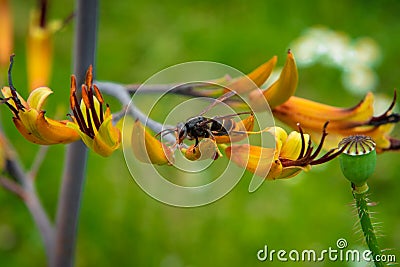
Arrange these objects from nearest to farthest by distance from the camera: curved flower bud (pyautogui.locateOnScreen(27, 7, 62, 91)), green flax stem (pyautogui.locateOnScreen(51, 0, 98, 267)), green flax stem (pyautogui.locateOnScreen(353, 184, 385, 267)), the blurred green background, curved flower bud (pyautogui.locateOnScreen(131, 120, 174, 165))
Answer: green flax stem (pyautogui.locateOnScreen(353, 184, 385, 267))
curved flower bud (pyautogui.locateOnScreen(131, 120, 174, 165))
green flax stem (pyautogui.locateOnScreen(51, 0, 98, 267))
curved flower bud (pyautogui.locateOnScreen(27, 7, 62, 91))
the blurred green background

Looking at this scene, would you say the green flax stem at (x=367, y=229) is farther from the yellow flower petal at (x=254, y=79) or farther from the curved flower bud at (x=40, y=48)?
the curved flower bud at (x=40, y=48)

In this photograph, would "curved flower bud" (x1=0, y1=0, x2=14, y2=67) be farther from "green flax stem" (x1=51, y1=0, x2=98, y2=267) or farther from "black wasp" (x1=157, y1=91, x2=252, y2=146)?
"black wasp" (x1=157, y1=91, x2=252, y2=146)

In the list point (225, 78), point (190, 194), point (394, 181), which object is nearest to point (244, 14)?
point (394, 181)

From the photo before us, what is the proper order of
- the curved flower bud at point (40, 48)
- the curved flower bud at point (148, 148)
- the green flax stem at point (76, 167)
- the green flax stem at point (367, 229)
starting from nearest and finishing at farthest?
1. the green flax stem at point (367, 229)
2. the curved flower bud at point (148, 148)
3. the green flax stem at point (76, 167)
4. the curved flower bud at point (40, 48)

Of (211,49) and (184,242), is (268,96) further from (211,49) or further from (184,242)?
(211,49)

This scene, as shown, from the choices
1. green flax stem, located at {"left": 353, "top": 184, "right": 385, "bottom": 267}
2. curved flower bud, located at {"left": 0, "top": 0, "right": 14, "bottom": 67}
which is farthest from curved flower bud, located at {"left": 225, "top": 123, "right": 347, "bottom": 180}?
curved flower bud, located at {"left": 0, "top": 0, "right": 14, "bottom": 67}

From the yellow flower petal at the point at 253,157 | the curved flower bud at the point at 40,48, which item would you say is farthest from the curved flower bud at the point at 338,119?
the curved flower bud at the point at 40,48

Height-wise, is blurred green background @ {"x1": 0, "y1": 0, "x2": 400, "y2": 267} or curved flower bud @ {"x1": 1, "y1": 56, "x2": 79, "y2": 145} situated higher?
blurred green background @ {"x1": 0, "y1": 0, "x2": 400, "y2": 267}
